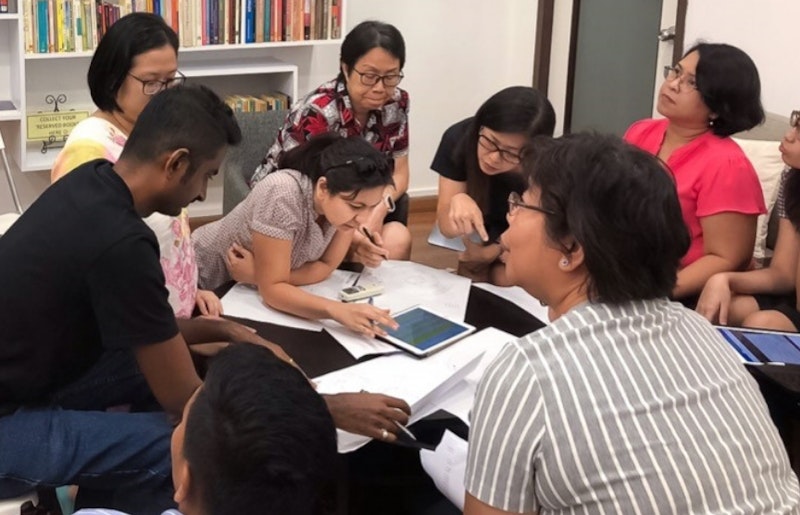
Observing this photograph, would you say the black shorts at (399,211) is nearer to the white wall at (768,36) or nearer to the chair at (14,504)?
the white wall at (768,36)

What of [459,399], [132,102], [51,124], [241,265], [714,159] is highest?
[132,102]

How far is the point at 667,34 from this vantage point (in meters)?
4.18

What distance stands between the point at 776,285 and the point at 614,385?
1.70 metres

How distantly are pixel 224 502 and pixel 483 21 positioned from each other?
416cm

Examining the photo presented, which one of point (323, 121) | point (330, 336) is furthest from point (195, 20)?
point (330, 336)

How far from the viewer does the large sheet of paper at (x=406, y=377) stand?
1.85m

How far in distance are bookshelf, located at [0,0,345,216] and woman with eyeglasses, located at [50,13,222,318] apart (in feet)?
5.43

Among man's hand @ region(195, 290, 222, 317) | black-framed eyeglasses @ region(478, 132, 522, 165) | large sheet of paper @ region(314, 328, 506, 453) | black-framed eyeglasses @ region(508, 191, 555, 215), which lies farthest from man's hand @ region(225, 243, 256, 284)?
black-framed eyeglasses @ region(508, 191, 555, 215)

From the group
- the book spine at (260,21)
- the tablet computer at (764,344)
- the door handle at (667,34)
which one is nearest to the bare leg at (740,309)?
the tablet computer at (764,344)

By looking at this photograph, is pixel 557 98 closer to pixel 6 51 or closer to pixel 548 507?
pixel 6 51

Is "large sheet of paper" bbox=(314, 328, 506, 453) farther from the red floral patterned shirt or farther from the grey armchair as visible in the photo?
the grey armchair

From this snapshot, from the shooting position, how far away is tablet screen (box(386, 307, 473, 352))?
2.07m

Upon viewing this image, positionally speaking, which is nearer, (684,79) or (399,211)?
(684,79)

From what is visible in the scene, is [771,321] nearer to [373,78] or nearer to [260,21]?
[373,78]
